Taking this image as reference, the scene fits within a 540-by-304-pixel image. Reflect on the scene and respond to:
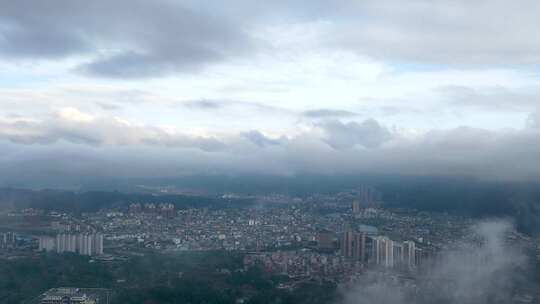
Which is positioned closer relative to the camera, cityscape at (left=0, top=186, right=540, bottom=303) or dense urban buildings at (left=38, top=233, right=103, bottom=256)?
cityscape at (left=0, top=186, right=540, bottom=303)

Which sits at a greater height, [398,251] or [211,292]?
[398,251]

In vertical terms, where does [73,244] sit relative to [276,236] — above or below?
below

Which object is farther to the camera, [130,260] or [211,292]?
[130,260]

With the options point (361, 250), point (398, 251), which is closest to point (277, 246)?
point (361, 250)

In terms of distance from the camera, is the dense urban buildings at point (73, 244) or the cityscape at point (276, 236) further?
the dense urban buildings at point (73, 244)

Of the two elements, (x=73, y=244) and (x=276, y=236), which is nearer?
(x=73, y=244)

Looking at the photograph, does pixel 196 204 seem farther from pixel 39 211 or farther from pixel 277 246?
pixel 277 246

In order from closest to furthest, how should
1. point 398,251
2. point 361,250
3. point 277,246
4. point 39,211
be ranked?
point 398,251, point 361,250, point 277,246, point 39,211

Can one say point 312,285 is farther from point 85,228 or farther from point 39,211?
point 39,211

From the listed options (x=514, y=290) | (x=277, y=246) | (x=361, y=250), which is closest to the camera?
(x=514, y=290)
